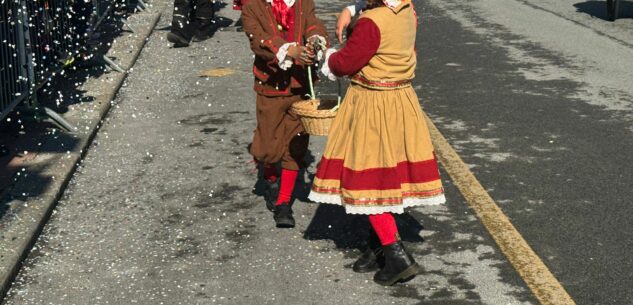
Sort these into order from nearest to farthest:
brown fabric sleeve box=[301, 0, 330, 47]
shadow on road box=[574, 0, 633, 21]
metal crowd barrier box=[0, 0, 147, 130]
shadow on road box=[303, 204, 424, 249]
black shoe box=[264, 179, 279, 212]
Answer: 1. shadow on road box=[303, 204, 424, 249]
2. brown fabric sleeve box=[301, 0, 330, 47]
3. black shoe box=[264, 179, 279, 212]
4. metal crowd barrier box=[0, 0, 147, 130]
5. shadow on road box=[574, 0, 633, 21]

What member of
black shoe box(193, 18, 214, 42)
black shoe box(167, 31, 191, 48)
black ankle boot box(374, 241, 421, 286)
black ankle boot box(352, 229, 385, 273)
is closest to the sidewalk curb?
black ankle boot box(352, 229, 385, 273)

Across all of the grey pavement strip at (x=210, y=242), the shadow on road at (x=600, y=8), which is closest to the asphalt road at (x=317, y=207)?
the grey pavement strip at (x=210, y=242)

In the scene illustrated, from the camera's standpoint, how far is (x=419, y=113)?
5715 millimetres

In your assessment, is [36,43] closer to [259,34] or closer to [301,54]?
[259,34]

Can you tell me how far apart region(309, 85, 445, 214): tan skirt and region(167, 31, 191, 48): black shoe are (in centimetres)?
802

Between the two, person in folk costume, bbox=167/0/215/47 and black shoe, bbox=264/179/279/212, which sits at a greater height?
black shoe, bbox=264/179/279/212

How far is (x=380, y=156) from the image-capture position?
5.66 meters

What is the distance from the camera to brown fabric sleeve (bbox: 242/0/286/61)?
634 centimetres

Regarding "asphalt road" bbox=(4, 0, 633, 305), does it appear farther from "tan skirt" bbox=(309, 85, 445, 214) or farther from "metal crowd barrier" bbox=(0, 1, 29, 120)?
"metal crowd barrier" bbox=(0, 1, 29, 120)

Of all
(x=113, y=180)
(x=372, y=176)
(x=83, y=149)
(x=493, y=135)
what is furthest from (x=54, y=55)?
(x=372, y=176)

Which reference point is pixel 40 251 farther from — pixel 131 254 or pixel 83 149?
pixel 83 149

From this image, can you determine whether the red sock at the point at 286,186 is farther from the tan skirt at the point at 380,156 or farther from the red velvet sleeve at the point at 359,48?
the red velvet sleeve at the point at 359,48

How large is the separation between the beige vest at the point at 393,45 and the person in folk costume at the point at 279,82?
0.80 meters

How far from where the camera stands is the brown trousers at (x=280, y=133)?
6766 millimetres
